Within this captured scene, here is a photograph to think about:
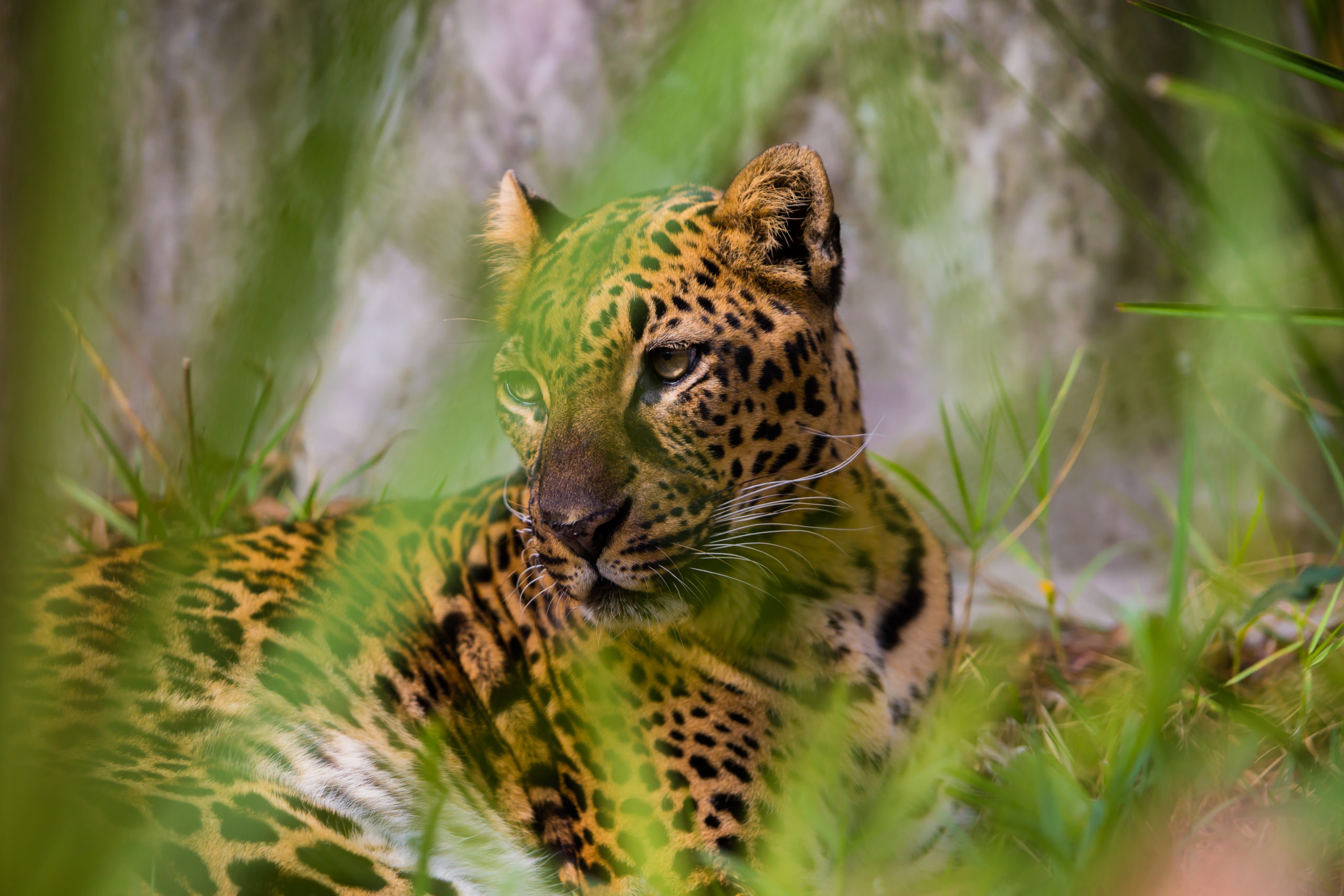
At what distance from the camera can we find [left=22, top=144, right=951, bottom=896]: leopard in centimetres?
257

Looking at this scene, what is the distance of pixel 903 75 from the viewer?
83 cm

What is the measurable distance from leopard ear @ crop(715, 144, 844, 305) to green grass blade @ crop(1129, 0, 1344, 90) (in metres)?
1.08

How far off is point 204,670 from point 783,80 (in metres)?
2.83

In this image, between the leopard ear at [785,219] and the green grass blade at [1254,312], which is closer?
the green grass blade at [1254,312]

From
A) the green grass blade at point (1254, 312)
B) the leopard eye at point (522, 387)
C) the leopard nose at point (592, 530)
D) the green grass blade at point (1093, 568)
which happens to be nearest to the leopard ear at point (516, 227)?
the leopard eye at point (522, 387)

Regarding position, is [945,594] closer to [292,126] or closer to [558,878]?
[558,878]

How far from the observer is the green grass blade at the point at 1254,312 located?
1.51 m

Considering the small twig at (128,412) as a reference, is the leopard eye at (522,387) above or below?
below

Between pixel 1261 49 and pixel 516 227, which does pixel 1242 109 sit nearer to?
pixel 1261 49

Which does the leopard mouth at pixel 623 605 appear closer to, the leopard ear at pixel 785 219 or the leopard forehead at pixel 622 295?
the leopard forehead at pixel 622 295

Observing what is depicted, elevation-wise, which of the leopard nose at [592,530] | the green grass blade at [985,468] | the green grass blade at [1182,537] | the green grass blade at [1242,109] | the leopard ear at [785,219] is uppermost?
the leopard ear at [785,219]

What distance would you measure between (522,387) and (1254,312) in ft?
6.38

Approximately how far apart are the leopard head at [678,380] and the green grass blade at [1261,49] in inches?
47.7

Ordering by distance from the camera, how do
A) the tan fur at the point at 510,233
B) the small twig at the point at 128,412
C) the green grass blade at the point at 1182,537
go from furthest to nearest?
the small twig at the point at 128,412, the tan fur at the point at 510,233, the green grass blade at the point at 1182,537
